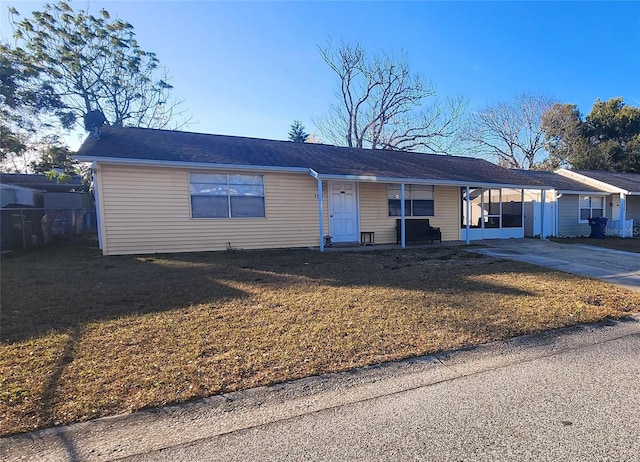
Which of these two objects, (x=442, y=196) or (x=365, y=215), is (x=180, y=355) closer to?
(x=365, y=215)

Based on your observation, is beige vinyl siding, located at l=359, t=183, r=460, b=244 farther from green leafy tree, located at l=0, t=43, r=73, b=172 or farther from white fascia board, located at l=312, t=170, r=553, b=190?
green leafy tree, located at l=0, t=43, r=73, b=172

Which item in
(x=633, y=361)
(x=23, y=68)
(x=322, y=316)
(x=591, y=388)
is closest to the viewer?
(x=591, y=388)

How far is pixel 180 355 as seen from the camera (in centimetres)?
346

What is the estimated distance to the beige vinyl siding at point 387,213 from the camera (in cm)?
1299

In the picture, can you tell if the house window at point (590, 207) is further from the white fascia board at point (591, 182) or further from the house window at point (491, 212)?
the house window at point (491, 212)

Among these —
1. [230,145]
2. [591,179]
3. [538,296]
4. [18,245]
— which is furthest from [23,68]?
[591,179]

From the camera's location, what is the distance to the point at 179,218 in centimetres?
1067

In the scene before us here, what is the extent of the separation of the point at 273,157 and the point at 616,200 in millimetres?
18561

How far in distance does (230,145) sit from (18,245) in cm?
761

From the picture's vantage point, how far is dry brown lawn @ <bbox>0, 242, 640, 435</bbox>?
115 inches

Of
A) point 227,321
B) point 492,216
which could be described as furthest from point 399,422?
point 492,216

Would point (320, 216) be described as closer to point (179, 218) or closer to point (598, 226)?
point (179, 218)

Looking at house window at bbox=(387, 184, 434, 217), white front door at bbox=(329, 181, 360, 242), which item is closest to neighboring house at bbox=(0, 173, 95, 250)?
white front door at bbox=(329, 181, 360, 242)

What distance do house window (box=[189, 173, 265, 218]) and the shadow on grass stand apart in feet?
4.72
